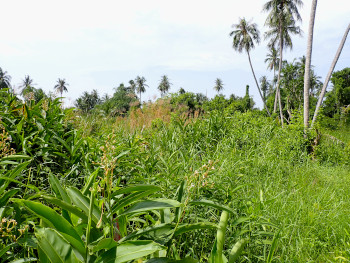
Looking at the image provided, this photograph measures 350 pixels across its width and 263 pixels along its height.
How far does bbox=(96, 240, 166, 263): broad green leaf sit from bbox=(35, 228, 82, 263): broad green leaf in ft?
0.37

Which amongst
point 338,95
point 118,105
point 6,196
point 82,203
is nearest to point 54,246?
point 82,203

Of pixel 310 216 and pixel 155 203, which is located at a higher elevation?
pixel 155 203

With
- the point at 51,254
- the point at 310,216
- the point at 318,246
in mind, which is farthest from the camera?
the point at 310,216

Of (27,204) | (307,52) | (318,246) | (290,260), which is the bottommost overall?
(318,246)

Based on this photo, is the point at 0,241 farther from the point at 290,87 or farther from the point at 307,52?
the point at 290,87

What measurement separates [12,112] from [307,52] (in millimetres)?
9208

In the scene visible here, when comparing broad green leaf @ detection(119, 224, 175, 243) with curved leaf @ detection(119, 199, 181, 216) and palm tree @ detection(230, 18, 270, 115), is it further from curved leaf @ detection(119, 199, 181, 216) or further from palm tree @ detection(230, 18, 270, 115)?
palm tree @ detection(230, 18, 270, 115)

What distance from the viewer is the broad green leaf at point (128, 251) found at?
2.93 feet

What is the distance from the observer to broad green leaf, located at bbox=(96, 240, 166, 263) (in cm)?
89

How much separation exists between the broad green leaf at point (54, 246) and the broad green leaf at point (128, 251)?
11 cm

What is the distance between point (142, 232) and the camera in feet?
3.44

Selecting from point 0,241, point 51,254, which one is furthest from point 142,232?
point 0,241

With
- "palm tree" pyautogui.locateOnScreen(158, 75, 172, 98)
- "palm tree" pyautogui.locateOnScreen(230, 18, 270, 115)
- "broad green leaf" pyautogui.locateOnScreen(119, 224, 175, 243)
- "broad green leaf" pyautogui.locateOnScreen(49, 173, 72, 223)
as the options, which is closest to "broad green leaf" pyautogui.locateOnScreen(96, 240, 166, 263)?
"broad green leaf" pyautogui.locateOnScreen(119, 224, 175, 243)

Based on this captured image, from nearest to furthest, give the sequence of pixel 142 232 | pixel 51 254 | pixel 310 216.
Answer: pixel 51 254 < pixel 142 232 < pixel 310 216
